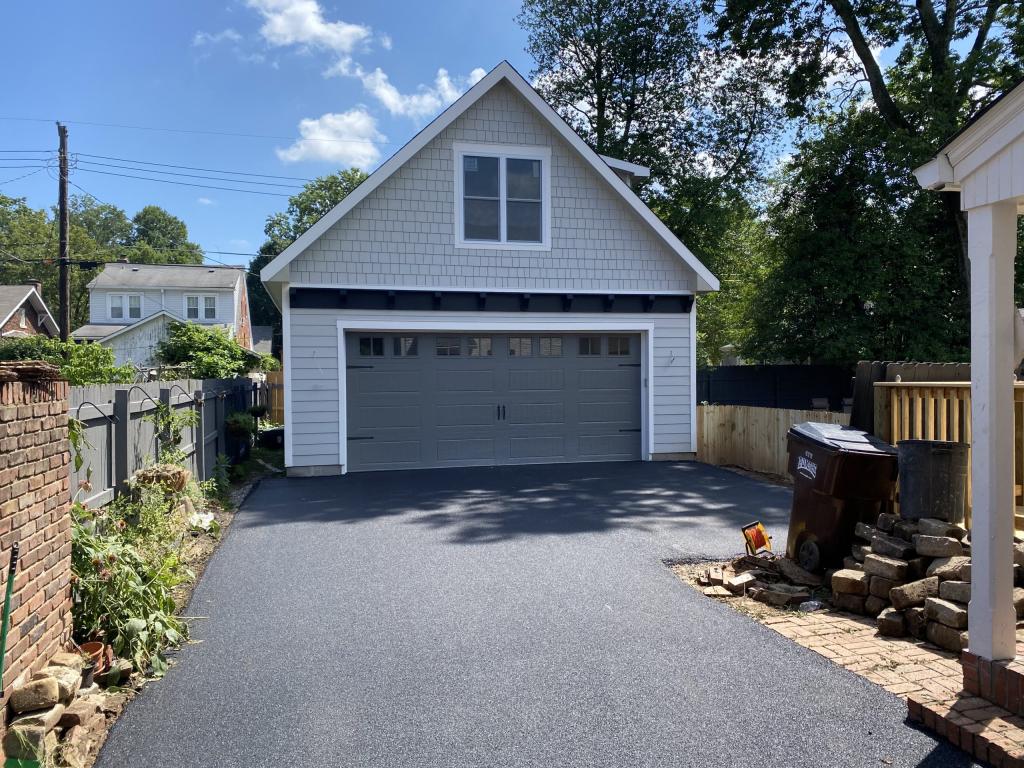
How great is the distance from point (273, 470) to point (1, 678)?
9897 mm

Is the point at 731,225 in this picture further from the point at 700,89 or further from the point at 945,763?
the point at 945,763

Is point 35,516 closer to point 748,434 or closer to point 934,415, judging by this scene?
point 934,415

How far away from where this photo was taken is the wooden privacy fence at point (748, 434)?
453 inches

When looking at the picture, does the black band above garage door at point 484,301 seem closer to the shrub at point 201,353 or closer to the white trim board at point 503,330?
the white trim board at point 503,330

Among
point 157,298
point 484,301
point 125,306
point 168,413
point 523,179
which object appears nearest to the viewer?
point 168,413

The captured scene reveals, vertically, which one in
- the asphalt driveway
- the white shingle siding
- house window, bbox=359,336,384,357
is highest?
the white shingle siding

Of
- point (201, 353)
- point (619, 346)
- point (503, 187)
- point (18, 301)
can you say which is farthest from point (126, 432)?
point (18, 301)

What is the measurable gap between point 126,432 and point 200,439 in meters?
3.40

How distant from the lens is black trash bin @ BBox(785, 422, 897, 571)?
5918mm

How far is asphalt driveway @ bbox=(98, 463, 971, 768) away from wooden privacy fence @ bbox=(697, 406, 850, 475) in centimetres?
421

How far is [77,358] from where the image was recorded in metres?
14.3

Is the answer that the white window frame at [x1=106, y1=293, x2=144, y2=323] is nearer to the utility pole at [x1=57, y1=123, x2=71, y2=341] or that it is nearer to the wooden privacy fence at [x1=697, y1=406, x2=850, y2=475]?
the utility pole at [x1=57, y1=123, x2=71, y2=341]

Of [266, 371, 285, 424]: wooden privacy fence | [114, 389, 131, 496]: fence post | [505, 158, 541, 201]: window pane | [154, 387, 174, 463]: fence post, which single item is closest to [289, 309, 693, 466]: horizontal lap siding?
[505, 158, 541, 201]: window pane

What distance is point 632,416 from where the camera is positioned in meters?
13.3
